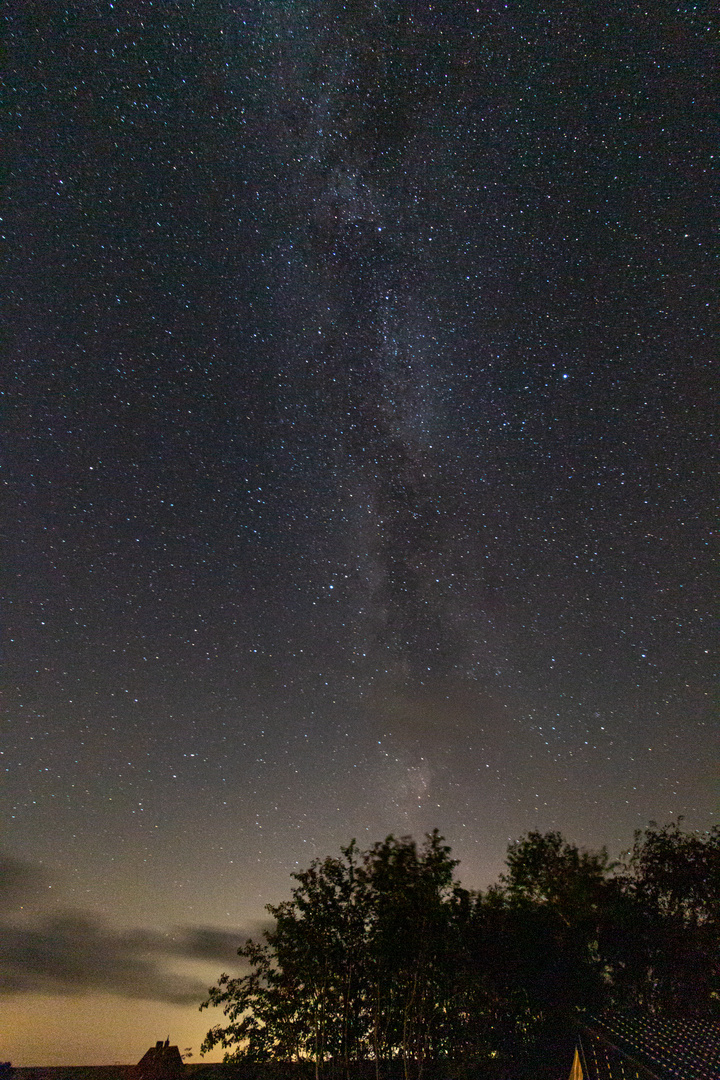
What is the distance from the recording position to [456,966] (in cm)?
1850

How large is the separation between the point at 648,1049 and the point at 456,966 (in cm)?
985

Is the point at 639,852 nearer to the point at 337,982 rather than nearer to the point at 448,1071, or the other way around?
the point at 448,1071

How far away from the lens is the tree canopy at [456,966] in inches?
715

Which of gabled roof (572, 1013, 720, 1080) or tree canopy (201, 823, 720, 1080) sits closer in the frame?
gabled roof (572, 1013, 720, 1080)

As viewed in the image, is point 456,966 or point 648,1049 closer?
point 648,1049

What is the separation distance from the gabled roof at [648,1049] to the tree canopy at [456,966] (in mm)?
7863

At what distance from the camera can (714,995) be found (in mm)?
18422

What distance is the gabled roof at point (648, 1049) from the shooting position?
9.25 meters

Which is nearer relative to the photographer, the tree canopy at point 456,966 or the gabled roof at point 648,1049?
the gabled roof at point 648,1049

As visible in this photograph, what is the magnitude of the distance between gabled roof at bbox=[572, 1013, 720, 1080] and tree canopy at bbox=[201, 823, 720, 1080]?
7863 mm

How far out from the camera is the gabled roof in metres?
9.25

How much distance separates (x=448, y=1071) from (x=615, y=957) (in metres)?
5.85

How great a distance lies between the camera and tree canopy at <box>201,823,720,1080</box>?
18.2 meters

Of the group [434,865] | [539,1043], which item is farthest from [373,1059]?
[434,865]
